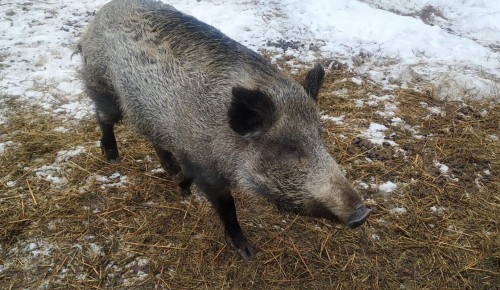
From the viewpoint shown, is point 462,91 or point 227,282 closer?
point 227,282

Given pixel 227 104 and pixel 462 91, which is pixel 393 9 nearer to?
pixel 462 91

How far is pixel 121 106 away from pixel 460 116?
3.43 m

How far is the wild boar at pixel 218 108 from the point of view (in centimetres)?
222

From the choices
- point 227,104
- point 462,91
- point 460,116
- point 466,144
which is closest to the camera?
point 227,104

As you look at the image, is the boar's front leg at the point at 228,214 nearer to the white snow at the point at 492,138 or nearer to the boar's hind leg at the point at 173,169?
the boar's hind leg at the point at 173,169

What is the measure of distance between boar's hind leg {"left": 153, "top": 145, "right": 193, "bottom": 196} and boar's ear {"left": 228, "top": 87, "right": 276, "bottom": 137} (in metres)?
1.22

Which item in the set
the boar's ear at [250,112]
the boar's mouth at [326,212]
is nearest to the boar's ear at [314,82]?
the boar's ear at [250,112]

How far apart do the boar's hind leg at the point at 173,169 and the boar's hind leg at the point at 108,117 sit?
480 millimetres

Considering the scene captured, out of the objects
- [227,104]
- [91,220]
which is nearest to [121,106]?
[91,220]

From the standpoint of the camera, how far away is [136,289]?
267cm

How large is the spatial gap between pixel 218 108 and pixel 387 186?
183 cm

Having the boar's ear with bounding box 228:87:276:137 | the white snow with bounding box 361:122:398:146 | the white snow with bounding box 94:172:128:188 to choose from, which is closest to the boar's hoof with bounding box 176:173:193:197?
the white snow with bounding box 94:172:128:188

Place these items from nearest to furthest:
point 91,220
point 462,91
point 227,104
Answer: point 227,104 → point 91,220 → point 462,91

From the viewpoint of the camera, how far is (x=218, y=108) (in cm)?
248
